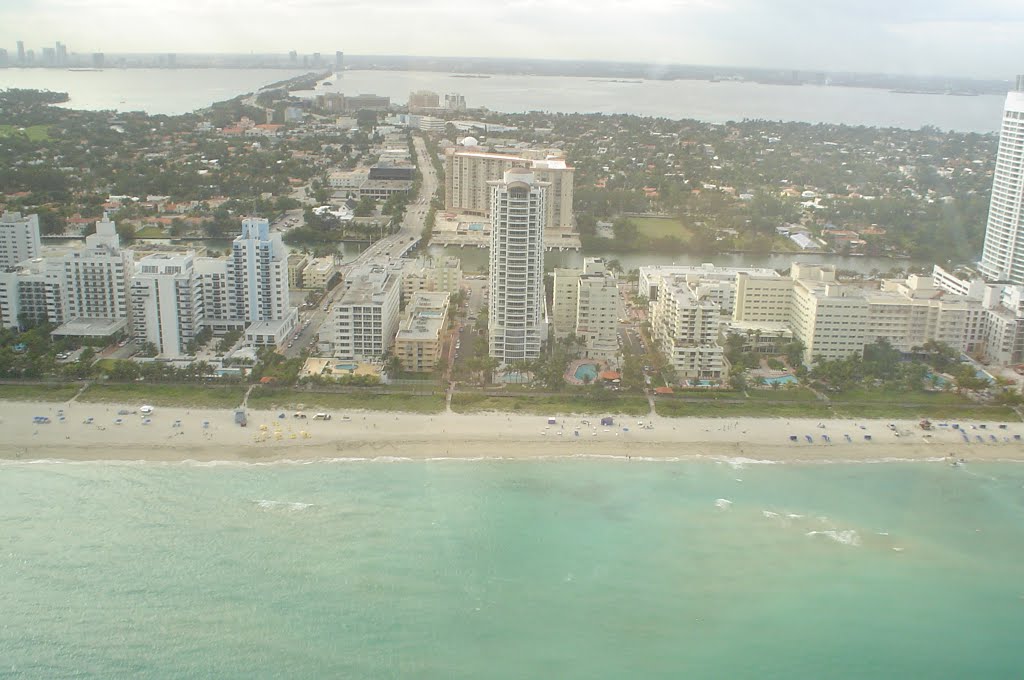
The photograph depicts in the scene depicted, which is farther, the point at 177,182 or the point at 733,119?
the point at 733,119

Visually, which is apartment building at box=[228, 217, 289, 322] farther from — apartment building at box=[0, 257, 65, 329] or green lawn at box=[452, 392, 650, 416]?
green lawn at box=[452, 392, 650, 416]

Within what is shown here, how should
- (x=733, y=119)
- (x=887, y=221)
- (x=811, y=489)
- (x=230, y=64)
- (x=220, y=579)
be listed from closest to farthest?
(x=220, y=579) < (x=811, y=489) < (x=887, y=221) < (x=733, y=119) < (x=230, y=64)

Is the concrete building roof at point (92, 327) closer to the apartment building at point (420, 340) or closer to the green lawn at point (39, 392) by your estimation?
the green lawn at point (39, 392)

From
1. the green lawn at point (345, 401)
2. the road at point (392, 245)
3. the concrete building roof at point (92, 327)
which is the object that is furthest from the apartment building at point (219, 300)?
the green lawn at point (345, 401)

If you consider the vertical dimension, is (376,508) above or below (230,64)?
below

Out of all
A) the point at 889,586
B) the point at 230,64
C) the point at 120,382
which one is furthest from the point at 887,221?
the point at 230,64

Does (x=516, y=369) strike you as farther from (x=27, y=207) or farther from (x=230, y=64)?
(x=230, y=64)

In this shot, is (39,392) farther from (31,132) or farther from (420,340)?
(31,132)
